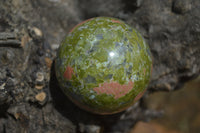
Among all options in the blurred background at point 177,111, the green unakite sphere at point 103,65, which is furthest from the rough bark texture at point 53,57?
the blurred background at point 177,111

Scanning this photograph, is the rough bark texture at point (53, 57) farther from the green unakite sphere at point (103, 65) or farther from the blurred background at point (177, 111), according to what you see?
the blurred background at point (177, 111)

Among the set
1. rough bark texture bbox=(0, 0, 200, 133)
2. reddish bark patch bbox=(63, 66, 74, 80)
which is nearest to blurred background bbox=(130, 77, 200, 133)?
rough bark texture bbox=(0, 0, 200, 133)

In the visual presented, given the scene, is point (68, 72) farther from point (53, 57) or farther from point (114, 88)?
point (53, 57)

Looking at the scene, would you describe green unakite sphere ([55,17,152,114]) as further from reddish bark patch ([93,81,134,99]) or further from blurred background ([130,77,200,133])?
blurred background ([130,77,200,133])

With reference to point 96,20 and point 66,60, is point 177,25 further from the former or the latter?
point 66,60

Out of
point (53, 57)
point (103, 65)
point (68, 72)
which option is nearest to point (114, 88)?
point (103, 65)
